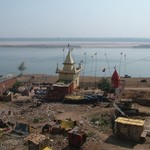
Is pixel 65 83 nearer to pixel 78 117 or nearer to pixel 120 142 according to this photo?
pixel 78 117

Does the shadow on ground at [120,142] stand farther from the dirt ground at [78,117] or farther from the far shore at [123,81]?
the far shore at [123,81]

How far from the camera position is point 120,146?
21.6m

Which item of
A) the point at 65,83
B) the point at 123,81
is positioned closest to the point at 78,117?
the point at 65,83

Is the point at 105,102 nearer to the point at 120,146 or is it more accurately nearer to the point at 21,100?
the point at 21,100

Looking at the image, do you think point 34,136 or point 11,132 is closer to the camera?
point 34,136

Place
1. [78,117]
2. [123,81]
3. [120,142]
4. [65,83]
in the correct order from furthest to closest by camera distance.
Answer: [123,81]
[65,83]
[78,117]
[120,142]

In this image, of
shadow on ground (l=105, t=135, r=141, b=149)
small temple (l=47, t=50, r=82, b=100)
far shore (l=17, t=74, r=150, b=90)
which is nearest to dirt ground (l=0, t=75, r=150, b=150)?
shadow on ground (l=105, t=135, r=141, b=149)

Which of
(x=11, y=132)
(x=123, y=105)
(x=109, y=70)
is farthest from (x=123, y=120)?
(x=109, y=70)

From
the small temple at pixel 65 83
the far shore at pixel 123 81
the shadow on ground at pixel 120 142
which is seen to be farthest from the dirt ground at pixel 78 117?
the far shore at pixel 123 81

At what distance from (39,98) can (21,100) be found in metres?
2.10

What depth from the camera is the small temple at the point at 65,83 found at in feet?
121

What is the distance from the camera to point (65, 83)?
3972 centimetres

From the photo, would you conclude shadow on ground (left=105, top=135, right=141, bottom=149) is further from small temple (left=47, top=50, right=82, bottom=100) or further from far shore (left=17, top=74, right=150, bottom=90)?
far shore (left=17, top=74, right=150, bottom=90)

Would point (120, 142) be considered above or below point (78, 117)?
above
